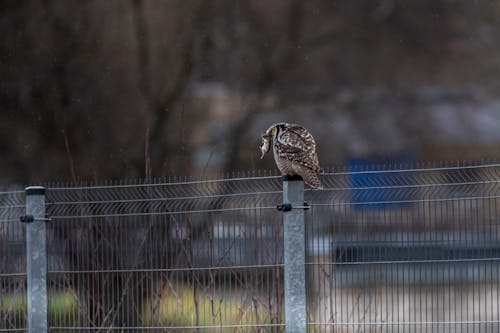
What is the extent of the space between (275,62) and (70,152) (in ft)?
7.27

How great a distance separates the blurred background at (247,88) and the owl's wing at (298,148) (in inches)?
121

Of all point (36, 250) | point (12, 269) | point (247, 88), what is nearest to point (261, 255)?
point (36, 250)

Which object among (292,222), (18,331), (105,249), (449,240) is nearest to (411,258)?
(449,240)

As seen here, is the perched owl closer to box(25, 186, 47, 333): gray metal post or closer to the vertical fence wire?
box(25, 186, 47, 333): gray metal post

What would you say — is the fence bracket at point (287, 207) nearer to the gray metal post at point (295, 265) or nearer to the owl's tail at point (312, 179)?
the gray metal post at point (295, 265)

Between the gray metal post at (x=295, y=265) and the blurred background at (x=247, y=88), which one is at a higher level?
the blurred background at (x=247, y=88)

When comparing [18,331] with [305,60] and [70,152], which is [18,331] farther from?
[305,60]

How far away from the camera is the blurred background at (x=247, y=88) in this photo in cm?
1141

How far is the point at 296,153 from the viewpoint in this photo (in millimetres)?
7926

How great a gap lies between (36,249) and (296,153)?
2.05m

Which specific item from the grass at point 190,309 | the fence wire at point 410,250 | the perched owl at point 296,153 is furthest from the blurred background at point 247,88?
the fence wire at point 410,250

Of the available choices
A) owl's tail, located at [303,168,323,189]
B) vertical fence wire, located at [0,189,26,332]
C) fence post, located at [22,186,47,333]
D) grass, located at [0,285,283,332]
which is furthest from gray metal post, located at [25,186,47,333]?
owl's tail, located at [303,168,323,189]

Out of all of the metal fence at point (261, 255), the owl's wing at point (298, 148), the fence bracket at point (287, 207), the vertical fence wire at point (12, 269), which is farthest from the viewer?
the vertical fence wire at point (12, 269)

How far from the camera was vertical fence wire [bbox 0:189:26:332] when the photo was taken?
9.03 m
